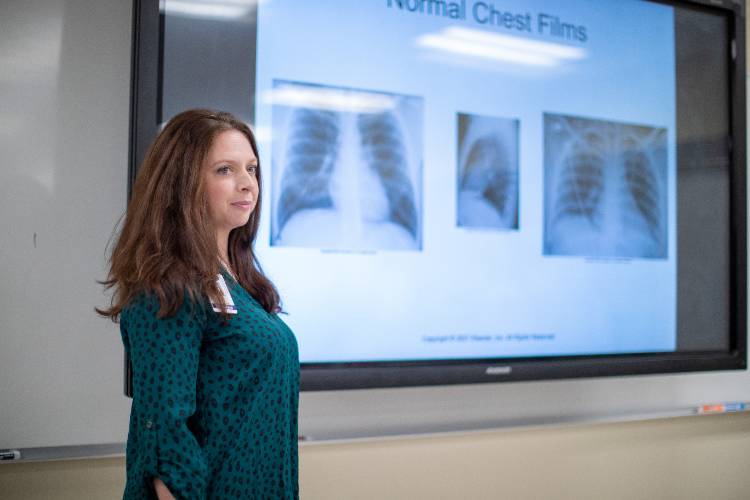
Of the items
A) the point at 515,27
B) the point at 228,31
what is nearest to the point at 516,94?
the point at 515,27

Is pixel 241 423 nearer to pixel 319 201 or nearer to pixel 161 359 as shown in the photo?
pixel 161 359

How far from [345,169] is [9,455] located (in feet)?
3.59

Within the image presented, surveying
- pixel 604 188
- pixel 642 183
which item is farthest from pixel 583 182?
pixel 642 183

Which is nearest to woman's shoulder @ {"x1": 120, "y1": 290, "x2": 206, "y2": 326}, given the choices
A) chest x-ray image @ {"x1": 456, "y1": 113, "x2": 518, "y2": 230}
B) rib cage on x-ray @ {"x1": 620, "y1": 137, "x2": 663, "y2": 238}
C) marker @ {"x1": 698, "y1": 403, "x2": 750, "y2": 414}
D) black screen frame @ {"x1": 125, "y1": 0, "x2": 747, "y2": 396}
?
black screen frame @ {"x1": 125, "y1": 0, "x2": 747, "y2": 396}

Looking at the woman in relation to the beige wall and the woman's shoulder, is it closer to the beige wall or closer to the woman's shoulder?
the woman's shoulder

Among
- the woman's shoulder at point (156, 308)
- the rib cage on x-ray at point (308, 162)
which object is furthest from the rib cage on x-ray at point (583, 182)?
the woman's shoulder at point (156, 308)

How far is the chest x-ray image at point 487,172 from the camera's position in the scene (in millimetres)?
2201

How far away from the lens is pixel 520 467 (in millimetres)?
2395

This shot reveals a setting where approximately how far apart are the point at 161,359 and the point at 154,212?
0.85ft

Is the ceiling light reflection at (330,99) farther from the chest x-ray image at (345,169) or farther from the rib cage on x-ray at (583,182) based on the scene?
the rib cage on x-ray at (583,182)

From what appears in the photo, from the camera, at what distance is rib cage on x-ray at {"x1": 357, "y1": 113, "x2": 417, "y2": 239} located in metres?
2.05

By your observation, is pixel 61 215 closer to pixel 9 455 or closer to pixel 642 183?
pixel 9 455

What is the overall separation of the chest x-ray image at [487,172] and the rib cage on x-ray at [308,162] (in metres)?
0.42

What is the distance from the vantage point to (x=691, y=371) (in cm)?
247
